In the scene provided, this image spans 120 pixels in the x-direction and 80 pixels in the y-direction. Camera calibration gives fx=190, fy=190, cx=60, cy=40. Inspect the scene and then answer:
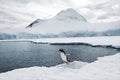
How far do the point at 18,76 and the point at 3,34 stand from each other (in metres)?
106

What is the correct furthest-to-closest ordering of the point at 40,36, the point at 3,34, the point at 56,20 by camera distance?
the point at 56,20 → the point at 40,36 → the point at 3,34

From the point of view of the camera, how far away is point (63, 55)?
51.5 feet

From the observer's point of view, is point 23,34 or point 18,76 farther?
point 23,34

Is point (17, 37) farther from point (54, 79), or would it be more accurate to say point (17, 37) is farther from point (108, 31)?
point (54, 79)

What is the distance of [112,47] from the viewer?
40219 millimetres

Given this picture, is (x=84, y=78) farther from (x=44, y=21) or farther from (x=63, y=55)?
(x=44, y=21)

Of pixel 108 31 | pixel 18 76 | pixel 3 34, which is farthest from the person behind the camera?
pixel 3 34

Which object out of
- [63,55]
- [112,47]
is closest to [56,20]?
[112,47]

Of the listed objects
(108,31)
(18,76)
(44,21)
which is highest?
(44,21)

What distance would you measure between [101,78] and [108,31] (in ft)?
307

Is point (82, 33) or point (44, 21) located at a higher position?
point (44, 21)

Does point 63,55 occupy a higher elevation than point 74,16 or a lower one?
lower

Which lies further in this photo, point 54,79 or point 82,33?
point 82,33

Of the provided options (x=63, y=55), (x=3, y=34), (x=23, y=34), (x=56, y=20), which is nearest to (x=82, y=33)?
(x=23, y=34)
